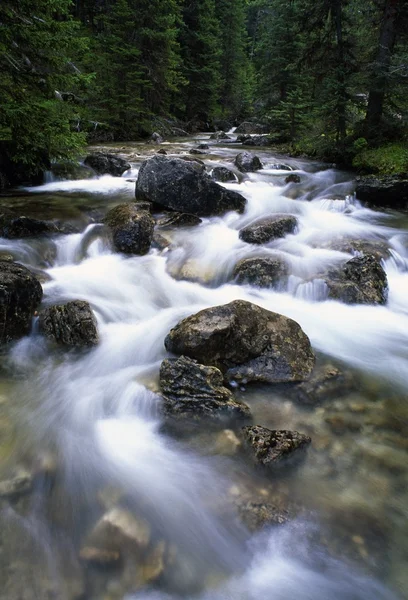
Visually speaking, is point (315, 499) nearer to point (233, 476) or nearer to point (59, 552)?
point (233, 476)

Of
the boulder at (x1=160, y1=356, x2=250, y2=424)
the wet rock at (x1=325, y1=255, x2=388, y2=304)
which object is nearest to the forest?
the boulder at (x1=160, y1=356, x2=250, y2=424)

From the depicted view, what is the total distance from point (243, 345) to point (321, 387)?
95 centimetres

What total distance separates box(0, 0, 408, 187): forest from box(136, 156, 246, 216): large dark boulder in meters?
1.68

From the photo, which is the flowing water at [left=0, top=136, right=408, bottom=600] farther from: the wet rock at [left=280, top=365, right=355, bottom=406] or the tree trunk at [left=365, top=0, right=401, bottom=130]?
the tree trunk at [left=365, top=0, right=401, bottom=130]

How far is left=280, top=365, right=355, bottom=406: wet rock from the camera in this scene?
3738 mm

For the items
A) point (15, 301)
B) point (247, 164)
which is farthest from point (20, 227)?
point (247, 164)

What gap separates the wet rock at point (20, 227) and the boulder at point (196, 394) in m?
4.44

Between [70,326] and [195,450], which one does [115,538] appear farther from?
[70,326]

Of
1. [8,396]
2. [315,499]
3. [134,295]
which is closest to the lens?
[315,499]

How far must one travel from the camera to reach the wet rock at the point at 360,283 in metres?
5.60

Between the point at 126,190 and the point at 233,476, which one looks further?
the point at 126,190

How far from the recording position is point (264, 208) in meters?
9.29

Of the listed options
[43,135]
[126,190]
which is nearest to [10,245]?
[43,135]

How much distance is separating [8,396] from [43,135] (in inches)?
205
